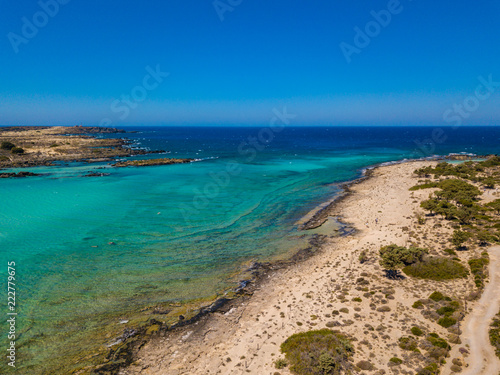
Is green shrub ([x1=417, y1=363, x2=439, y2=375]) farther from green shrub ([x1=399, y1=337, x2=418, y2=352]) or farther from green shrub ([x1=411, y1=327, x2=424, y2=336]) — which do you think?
green shrub ([x1=411, y1=327, x2=424, y2=336])

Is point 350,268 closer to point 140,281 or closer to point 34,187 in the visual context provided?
point 140,281

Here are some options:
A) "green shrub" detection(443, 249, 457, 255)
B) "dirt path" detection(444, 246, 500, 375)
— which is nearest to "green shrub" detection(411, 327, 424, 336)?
"dirt path" detection(444, 246, 500, 375)

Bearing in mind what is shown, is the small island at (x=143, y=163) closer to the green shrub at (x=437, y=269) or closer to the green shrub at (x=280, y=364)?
the green shrub at (x=437, y=269)

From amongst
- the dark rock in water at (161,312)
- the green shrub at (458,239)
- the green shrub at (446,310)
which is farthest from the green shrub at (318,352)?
the green shrub at (458,239)

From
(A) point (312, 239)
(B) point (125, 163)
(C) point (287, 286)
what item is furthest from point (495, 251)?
(B) point (125, 163)

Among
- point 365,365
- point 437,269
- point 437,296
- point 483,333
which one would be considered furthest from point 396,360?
point 437,269
